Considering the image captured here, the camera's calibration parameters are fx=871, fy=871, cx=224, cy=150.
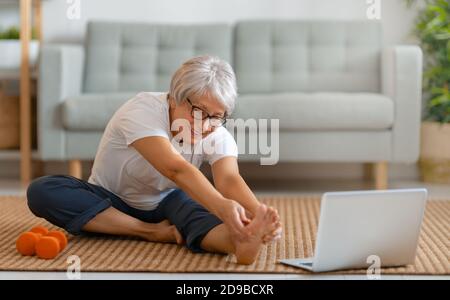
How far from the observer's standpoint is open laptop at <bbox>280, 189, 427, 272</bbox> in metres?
1.77

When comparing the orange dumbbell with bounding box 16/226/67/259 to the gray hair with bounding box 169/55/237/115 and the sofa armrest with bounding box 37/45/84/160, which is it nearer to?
the gray hair with bounding box 169/55/237/115

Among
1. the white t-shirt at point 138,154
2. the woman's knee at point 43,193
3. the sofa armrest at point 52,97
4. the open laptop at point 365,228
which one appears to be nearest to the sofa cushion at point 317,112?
the sofa armrest at point 52,97

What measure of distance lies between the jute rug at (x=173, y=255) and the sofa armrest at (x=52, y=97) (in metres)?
0.83

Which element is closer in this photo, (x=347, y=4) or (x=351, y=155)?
(x=351, y=155)

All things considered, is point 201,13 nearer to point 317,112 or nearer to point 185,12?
point 185,12

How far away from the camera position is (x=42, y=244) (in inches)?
80.0

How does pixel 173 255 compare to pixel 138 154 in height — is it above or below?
below

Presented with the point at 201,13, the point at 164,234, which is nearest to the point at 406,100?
the point at 201,13

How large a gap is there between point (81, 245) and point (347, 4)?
8.05 ft

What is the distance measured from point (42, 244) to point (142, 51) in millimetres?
2075

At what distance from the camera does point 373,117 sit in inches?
136

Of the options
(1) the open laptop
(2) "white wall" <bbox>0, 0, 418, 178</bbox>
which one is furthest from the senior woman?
(2) "white wall" <bbox>0, 0, 418, 178</bbox>

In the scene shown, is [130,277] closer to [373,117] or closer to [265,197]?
[265,197]
